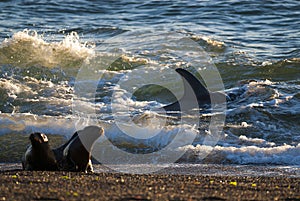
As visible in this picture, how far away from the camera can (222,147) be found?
7402mm

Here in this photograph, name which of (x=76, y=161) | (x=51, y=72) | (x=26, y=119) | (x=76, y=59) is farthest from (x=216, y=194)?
(x=76, y=59)

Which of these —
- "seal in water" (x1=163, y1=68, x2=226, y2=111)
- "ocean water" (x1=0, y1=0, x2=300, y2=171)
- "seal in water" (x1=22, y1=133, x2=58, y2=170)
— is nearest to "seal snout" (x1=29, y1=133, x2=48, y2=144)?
"seal in water" (x1=22, y1=133, x2=58, y2=170)

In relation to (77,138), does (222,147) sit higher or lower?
lower

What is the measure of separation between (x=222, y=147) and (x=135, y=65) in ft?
18.7

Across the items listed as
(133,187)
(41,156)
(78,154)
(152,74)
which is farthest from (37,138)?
(152,74)

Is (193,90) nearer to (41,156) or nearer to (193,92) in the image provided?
(193,92)

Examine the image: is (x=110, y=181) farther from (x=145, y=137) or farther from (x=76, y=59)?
(x=76, y=59)

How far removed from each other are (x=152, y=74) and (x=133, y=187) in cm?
794

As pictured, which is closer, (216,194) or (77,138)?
(216,194)

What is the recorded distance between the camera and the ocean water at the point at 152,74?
7.66 m


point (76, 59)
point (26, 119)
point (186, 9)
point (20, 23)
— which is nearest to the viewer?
point (26, 119)

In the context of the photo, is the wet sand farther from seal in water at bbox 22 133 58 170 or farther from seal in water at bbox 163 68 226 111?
seal in water at bbox 163 68 226 111

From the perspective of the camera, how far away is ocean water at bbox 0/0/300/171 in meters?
7.66

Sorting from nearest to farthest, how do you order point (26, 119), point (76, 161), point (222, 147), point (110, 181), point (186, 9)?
1. point (110, 181)
2. point (76, 161)
3. point (222, 147)
4. point (26, 119)
5. point (186, 9)
